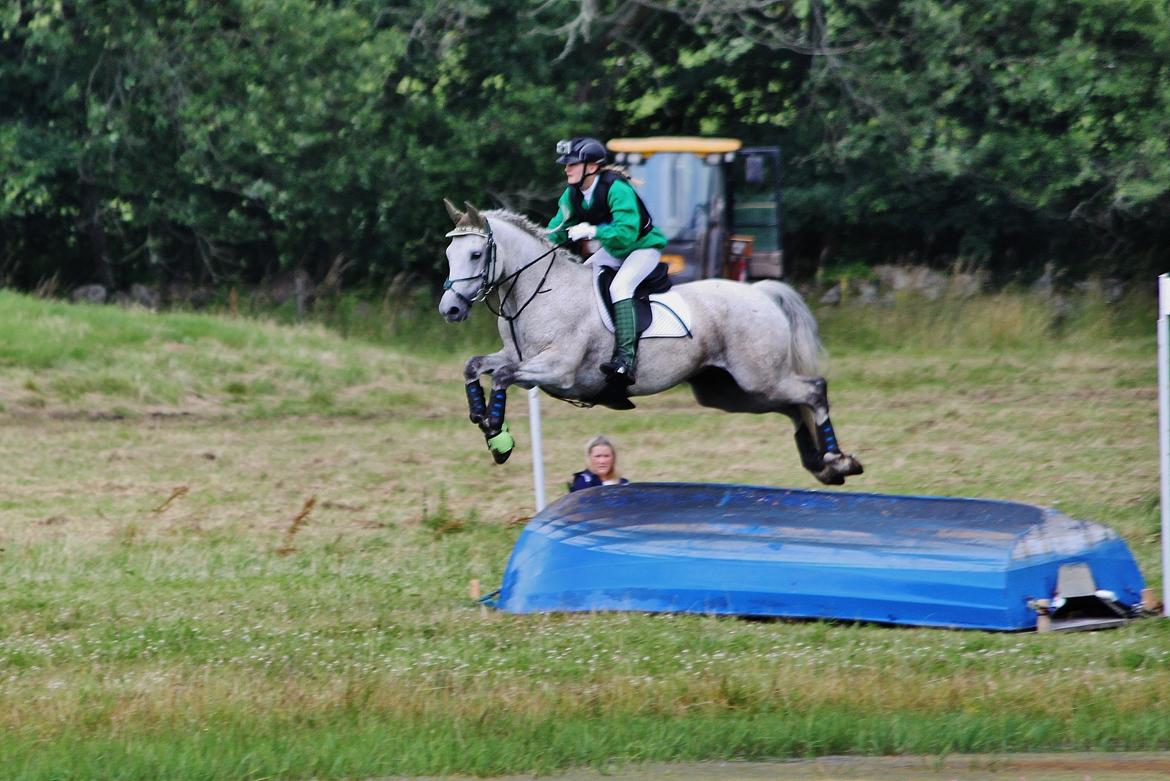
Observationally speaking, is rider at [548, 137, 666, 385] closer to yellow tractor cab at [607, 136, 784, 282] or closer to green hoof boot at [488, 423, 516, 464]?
green hoof boot at [488, 423, 516, 464]

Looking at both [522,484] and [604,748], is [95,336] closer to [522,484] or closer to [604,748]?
[522,484]

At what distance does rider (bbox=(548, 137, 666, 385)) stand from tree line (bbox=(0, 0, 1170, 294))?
1807cm

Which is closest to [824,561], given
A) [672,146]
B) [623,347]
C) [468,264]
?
[623,347]

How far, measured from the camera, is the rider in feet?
30.9

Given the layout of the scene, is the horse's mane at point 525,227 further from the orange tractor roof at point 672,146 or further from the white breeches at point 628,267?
the orange tractor roof at point 672,146

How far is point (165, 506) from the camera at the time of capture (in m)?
14.1

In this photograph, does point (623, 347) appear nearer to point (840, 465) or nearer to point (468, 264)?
point (468, 264)

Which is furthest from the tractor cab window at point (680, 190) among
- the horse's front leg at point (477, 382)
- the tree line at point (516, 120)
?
the horse's front leg at point (477, 382)

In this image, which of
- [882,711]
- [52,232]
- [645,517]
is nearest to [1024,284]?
[52,232]

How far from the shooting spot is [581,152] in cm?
938

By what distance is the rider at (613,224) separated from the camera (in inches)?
371

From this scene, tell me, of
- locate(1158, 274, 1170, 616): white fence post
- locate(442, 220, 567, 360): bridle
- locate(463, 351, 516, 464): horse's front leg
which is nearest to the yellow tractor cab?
locate(442, 220, 567, 360): bridle

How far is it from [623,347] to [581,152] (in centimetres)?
115

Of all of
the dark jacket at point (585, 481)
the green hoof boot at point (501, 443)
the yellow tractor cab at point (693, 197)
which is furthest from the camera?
the yellow tractor cab at point (693, 197)
